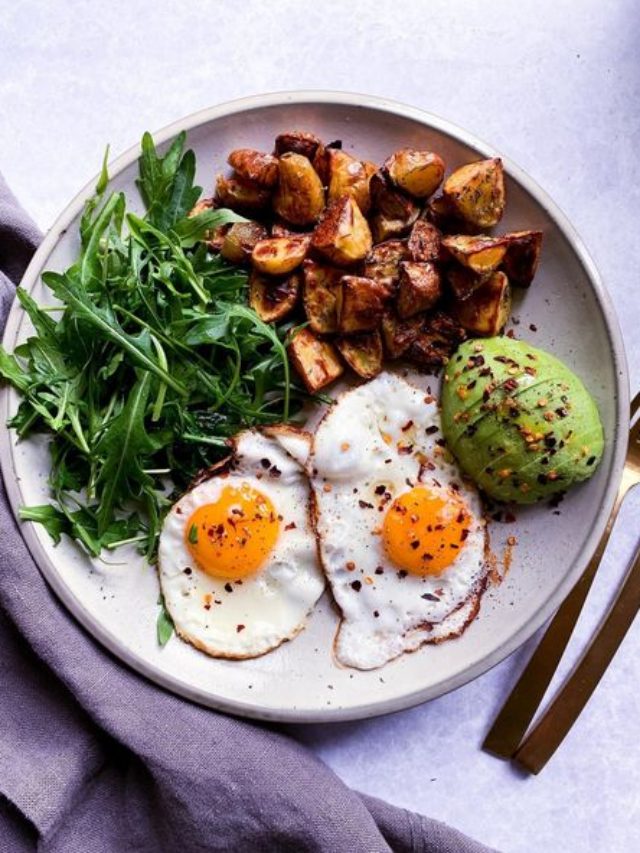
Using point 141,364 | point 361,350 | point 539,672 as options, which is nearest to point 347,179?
point 361,350

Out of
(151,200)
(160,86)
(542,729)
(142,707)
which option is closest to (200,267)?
(151,200)

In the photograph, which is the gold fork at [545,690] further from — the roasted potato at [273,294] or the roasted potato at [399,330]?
the roasted potato at [273,294]

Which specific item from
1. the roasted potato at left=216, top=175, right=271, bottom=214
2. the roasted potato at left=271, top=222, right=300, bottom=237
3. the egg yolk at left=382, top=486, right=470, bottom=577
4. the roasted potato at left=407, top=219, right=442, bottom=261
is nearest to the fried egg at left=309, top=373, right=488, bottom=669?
the egg yolk at left=382, top=486, right=470, bottom=577

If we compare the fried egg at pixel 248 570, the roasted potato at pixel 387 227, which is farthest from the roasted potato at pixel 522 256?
the fried egg at pixel 248 570

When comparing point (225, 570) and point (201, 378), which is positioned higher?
point (201, 378)

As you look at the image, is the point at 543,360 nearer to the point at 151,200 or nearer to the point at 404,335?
the point at 404,335

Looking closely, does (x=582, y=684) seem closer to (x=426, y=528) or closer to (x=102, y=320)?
(x=426, y=528)
